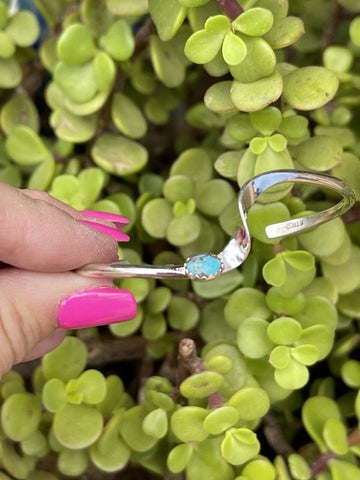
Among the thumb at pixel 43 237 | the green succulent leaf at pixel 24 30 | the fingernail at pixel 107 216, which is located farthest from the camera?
the green succulent leaf at pixel 24 30

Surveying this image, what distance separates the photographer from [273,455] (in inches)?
29.0

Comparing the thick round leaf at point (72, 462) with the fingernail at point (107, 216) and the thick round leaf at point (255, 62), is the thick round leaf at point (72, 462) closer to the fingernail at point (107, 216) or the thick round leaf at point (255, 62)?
the fingernail at point (107, 216)

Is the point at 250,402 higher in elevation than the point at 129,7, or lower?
lower

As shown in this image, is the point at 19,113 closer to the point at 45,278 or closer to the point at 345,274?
the point at 45,278

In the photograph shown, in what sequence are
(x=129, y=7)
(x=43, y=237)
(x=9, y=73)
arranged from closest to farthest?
1. (x=43, y=237)
2. (x=129, y=7)
3. (x=9, y=73)

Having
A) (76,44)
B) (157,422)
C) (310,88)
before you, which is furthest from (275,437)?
(76,44)

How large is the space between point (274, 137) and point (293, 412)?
1.20ft

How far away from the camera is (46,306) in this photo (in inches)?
22.2

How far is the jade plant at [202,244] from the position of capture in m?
0.59

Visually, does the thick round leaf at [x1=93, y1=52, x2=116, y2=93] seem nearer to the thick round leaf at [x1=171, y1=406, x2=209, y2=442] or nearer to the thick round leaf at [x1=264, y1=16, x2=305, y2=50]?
the thick round leaf at [x1=264, y1=16, x2=305, y2=50]

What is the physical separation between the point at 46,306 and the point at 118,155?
0.24 m

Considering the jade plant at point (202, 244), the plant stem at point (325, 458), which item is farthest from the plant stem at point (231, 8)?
the plant stem at point (325, 458)

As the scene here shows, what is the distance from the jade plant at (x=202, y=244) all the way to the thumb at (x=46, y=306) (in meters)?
0.07

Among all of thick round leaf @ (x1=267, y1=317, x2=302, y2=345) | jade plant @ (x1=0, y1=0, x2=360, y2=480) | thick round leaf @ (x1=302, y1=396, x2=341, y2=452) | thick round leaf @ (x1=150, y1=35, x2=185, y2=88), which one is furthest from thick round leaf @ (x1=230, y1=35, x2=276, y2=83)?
thick round leaf @ (x1=302, y1=396, x2=341, y2=452)
